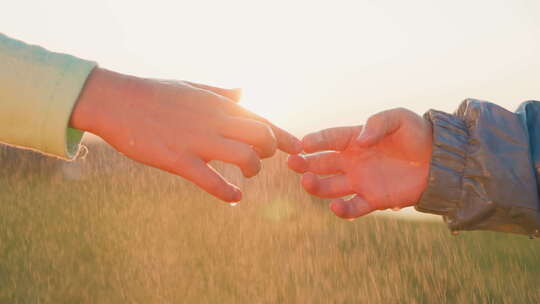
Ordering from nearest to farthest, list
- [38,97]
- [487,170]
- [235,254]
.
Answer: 1. [38,97]
2. [487,170]
3. [235,254]

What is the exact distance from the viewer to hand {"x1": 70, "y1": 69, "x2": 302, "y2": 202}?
51.6 inches

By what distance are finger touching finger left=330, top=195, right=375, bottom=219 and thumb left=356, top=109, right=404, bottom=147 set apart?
0.25 meters

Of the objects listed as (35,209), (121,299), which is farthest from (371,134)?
(35,209)

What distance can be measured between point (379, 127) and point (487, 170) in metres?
0.44

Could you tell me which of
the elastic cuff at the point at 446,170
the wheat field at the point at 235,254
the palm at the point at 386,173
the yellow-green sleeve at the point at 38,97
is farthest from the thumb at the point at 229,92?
the wheat field at the point at 235,254

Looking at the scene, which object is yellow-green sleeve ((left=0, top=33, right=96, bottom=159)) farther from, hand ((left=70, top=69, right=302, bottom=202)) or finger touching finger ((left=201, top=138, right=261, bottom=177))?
finger touching finger ((left=201, top=138, right=261, bottom=177))

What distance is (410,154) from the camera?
6.73ft

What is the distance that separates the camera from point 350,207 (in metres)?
1.92

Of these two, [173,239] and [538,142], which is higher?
[538,142]

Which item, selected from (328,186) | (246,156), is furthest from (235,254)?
(246,156)

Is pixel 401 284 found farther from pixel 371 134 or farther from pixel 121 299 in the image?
pixel 121 299

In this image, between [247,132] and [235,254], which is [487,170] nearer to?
[247,132]

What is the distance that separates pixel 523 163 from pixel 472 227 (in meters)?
0.31

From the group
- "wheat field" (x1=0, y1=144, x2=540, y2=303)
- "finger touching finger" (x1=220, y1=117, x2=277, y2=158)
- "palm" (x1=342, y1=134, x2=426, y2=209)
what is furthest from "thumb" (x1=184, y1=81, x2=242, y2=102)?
"wheat field" (x1=0, y1=144, x2=540, y2=303)
